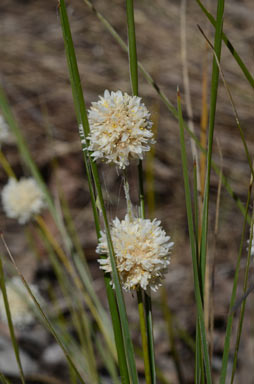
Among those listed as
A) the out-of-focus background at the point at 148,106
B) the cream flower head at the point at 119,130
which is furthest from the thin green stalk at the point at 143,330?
the out-of-focus background at the point at 148,106

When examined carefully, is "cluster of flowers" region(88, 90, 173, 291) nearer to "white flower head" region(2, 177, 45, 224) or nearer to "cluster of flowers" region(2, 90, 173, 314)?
"cluster of flowers" region(2, 90, 173, 314)

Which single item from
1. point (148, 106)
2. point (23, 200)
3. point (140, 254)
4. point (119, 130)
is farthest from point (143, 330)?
point (148, 106)

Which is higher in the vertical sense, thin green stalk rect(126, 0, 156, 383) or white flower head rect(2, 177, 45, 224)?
white flower head rect(2, 177, 45, 224)

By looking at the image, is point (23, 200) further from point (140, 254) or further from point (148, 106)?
point (148, 106)

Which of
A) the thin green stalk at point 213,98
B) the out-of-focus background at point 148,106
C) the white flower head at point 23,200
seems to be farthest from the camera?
the out-of-focus background at point 148,106

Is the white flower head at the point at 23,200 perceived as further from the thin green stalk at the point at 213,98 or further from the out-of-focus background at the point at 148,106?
the thin green stalk at the point at 213,98

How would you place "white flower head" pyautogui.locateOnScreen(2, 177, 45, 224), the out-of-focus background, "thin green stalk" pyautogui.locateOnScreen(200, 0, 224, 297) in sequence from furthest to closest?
the out-of-focus background < "white flower head" pyautogui.locateOnScreen(2, 177, 45, 224) < "thin green stalk" pyautogui.locateOnScreen(200, 0, 224, 297)

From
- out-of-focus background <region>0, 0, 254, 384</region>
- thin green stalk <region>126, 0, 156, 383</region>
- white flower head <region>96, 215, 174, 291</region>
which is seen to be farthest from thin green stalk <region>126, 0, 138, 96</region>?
out-of-focus background <region>0, 0, 254, 384</region>
